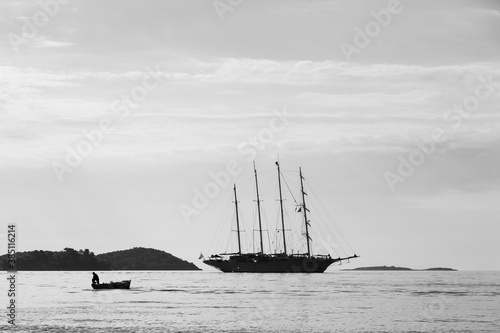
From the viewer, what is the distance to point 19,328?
220ft

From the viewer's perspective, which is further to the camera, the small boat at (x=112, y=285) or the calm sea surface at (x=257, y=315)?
the small boat at (x=112, y=285)

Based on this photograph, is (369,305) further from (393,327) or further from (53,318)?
(53,318)

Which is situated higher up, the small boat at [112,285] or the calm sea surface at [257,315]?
the small boat at [112,285]

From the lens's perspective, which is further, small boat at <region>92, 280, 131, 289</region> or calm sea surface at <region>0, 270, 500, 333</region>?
small boat at <region>92, 280, 131, 289</region>

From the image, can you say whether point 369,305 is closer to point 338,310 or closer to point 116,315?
point 338,310

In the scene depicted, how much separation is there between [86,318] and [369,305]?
37.3 m

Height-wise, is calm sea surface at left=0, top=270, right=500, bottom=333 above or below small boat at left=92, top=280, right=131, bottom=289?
below

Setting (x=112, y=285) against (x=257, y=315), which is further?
(x=112, y=285)

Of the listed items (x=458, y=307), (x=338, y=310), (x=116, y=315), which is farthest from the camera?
(x=458, y=307)

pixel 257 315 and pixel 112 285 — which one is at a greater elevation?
pixel 112 285

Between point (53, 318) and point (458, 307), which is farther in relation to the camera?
point (458, 307)

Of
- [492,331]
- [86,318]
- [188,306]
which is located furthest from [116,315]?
[492,331]

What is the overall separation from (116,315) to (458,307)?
40935 millimetres

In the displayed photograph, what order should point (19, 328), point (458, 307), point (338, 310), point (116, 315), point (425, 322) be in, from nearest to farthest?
1. point (19, 328)
2. point (425, 322)
3. point (116, 315)
4. point (338, 310)
5. point (458, 307)
